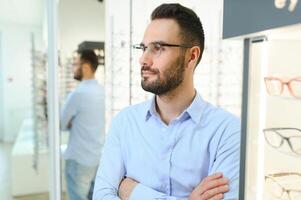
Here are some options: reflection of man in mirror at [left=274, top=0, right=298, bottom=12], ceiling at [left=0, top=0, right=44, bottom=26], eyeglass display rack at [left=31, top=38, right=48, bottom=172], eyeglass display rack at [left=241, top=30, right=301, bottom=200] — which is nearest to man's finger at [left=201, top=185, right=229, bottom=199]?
eyeglass display rack at [left=241, top=30, right=301, bottom=200]

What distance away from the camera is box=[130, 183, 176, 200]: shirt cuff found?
142 centimetres

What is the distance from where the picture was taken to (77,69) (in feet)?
6.35

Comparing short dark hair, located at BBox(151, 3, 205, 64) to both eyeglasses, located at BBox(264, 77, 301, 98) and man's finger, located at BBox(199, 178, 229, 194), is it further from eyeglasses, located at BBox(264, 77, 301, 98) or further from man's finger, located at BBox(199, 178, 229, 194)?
man's finger, located at BBox(199, 178, 229, 194)

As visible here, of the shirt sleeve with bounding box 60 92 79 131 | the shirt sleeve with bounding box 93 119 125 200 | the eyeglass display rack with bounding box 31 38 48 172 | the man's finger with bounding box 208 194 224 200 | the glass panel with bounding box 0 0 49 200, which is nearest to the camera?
the man's finger with bounding box 208 194 224 200

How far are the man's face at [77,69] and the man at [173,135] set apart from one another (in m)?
0.52

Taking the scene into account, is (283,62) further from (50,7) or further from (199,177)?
(50,7)

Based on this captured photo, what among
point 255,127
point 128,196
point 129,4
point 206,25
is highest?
point 129,4

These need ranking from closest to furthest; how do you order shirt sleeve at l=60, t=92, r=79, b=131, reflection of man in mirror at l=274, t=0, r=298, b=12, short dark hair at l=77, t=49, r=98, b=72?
reflection of man in mirror at l=274, t=0, r=298, b=12
short dark hair at l=77, t=49, r=98, b=72
shirt sleeve at l=60, t=92, r=79, b=131

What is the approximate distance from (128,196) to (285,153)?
65cm

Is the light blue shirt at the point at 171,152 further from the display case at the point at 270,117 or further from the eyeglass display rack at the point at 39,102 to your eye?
the eyeglass display rack at the point at 39,102

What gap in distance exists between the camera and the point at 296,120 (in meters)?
1.12

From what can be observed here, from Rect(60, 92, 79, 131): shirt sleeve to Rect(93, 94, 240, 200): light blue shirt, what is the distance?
1.62 ft

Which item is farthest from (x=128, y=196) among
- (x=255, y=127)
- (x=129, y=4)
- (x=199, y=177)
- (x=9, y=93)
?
(x=9, y=93)

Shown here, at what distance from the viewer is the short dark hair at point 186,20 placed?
4.46ft
